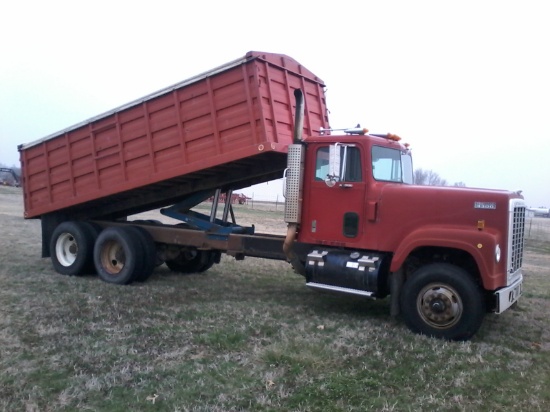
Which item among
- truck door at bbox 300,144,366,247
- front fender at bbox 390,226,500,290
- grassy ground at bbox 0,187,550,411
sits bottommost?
grassy ground at bbox 0,187,550,411

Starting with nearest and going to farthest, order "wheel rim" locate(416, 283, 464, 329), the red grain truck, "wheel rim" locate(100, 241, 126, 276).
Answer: "wheel rim" locate(416, 283, 464, 329) < the red grain truck < "wheel rim" locate(100, 241, 126, 276)

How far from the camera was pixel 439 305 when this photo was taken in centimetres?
644

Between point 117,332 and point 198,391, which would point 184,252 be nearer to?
point 117,332

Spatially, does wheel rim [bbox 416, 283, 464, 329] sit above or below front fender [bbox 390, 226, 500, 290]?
below

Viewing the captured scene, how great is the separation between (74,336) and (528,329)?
5332 millimetres

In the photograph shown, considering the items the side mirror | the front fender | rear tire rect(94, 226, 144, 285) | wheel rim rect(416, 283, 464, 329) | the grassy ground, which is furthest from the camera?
rear tire rect(94, 226, 144, 285)

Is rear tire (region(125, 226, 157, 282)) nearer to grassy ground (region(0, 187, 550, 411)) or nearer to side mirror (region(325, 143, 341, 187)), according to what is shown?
grassy ground (region(0, 187, 550, 411))

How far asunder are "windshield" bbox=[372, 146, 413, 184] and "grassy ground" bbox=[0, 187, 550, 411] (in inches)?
72.0

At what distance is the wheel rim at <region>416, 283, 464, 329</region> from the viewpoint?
6.39 meters

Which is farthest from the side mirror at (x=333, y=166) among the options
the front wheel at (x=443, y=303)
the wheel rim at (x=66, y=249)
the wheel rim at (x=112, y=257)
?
the wheel rim at (x=66, y=249)

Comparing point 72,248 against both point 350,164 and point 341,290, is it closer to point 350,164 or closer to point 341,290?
point 341,290

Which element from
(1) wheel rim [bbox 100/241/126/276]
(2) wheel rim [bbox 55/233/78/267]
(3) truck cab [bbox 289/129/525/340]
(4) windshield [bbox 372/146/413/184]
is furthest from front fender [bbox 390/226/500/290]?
(2) wheel rim [bbox 55/233/78/267]

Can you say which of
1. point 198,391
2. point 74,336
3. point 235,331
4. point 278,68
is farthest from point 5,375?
point 278,68

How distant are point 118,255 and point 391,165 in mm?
4962
